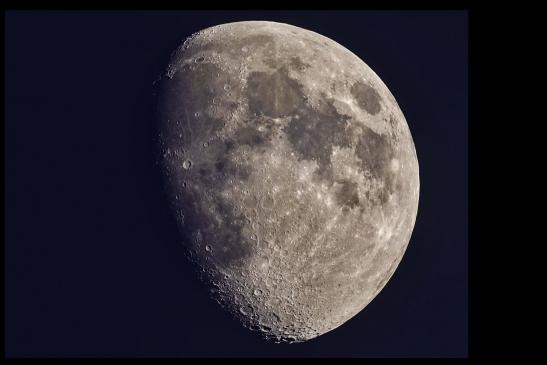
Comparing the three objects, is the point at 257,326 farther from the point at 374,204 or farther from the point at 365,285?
the point at 374,204

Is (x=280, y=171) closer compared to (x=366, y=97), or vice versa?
(x=280, y=171)

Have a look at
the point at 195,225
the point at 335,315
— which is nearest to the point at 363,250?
the point at 335,315

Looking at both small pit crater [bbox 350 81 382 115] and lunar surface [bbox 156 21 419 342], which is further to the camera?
small pit crater [bbox 350 81 382 115]

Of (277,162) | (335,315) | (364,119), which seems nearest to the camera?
(277,162)

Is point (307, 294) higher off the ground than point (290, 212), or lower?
lower

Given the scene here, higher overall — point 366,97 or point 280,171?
point 366,97

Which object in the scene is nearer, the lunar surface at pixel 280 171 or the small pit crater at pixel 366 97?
the lunar surface at pixel 280 171

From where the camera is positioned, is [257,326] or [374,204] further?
[257,326]

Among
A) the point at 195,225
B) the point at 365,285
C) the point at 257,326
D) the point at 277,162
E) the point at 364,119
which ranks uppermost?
the point at 364,119
